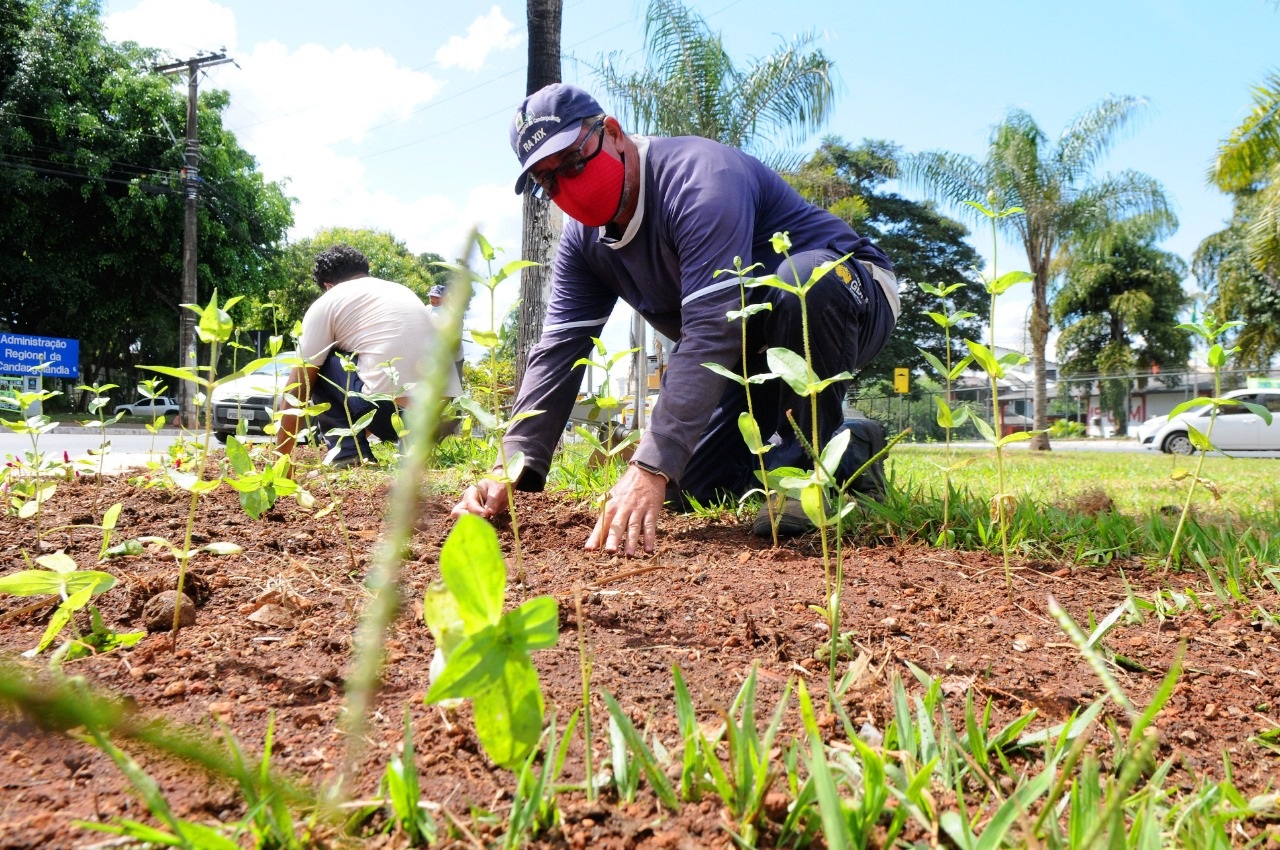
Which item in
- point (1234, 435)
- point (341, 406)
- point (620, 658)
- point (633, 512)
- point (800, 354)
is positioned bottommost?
point (1234, 435)

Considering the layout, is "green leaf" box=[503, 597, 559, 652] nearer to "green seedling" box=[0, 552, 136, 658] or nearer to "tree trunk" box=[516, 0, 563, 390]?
"green seedling" box=[0, 552, 136, 658]

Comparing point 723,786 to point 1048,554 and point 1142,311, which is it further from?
point 1142,311

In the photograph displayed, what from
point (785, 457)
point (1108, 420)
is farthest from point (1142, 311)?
point (785, 457)

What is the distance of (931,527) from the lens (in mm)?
2074

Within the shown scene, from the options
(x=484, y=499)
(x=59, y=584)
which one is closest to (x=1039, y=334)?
(x=484, y=499)

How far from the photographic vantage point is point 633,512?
1.73 m

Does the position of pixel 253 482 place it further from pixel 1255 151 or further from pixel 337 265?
pixel 1255 151

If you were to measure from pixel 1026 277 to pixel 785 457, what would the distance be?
3.57ft

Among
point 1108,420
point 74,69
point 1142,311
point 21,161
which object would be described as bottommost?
point 1108,420

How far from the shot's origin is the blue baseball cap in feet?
7.23

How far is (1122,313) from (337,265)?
1452 inches

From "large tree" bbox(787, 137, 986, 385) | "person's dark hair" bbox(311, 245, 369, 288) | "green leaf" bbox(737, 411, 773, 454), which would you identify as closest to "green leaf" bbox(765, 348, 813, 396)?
"green leaf" bbox(737, 411, 773, 454)

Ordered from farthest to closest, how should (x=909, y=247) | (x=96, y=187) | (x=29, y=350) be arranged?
(x=909, y=247), (x=96, y=187), (x=29, y=350)

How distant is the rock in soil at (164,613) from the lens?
1246 millimetres
